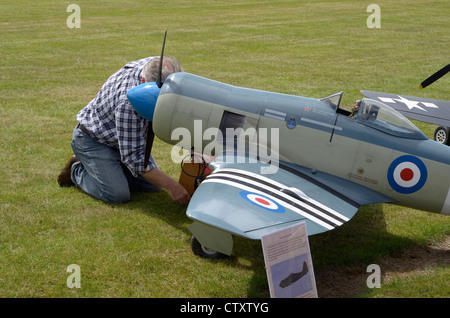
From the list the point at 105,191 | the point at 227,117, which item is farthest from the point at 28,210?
the point at 227,117

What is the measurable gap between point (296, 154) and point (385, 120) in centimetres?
102

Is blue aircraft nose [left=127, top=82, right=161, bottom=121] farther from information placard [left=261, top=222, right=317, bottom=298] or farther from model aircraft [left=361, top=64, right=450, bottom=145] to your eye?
model aircraft [left=361, top=64, right=450, bottom=145]

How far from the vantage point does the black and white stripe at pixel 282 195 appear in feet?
15.5

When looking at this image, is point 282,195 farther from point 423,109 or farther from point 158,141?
point 158,141

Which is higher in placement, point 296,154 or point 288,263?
point 296,154

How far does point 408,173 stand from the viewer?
525 cm

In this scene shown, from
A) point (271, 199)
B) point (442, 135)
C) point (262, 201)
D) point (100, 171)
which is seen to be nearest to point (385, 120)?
point (271, 199)

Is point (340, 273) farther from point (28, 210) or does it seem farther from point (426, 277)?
point (28, 210)

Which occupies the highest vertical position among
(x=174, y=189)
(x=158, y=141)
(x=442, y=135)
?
(x=442, y=135)

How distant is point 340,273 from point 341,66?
10.4 metres

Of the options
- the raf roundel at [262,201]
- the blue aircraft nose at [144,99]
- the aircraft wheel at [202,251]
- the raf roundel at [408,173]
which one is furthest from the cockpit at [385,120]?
the blue aircraft nose at [144,99]

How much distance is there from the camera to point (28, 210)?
6.12 m

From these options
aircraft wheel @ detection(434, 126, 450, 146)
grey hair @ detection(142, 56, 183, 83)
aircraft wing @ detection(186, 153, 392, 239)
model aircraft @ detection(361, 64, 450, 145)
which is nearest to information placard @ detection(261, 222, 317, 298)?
aircraft wing @ detection(186, 153, 392, 239)
